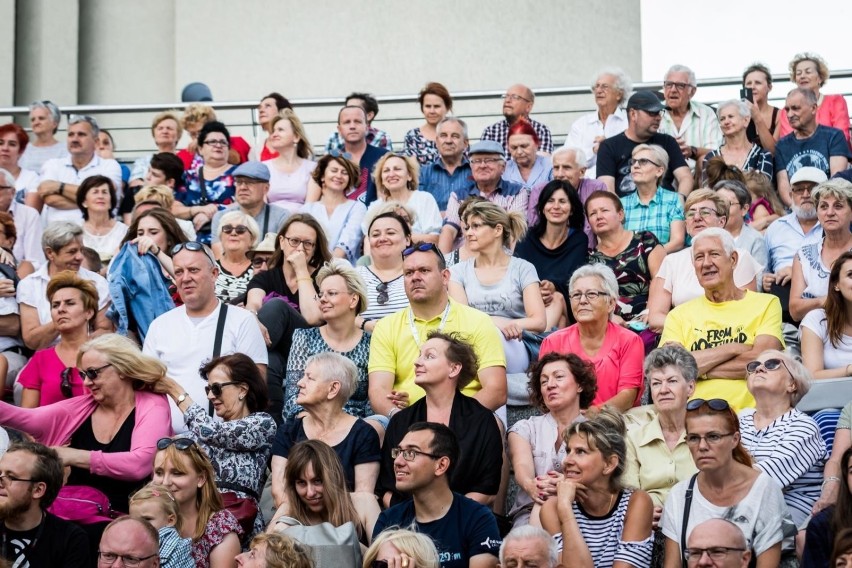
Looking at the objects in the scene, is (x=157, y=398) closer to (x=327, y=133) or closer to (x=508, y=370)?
(x=508, y=370)

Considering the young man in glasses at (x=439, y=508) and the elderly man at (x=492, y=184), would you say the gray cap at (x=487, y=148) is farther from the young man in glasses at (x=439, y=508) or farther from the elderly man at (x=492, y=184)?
the young man in glasses at (x=439, y=508)

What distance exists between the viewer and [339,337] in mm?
8516

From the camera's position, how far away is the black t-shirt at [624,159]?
37.9 ft

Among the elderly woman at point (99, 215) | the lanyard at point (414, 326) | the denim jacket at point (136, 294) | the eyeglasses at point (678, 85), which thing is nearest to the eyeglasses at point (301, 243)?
the denim jacket at point (136, 294)

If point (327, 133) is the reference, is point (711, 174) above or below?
below

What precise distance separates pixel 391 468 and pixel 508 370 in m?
1.48

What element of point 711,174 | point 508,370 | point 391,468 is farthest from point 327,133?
point 391,468

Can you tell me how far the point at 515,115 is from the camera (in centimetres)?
1302

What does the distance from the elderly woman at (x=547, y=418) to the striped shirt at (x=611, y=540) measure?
519 millimetres

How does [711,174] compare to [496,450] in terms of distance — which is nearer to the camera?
[496,450]

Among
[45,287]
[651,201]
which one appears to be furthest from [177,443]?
[651,201]

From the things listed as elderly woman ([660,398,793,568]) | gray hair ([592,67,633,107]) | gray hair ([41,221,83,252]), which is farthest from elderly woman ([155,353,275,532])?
gray hair ([592,67,633,107])

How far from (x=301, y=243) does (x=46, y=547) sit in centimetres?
330

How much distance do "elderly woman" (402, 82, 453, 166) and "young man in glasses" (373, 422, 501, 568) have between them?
6.09 metres
